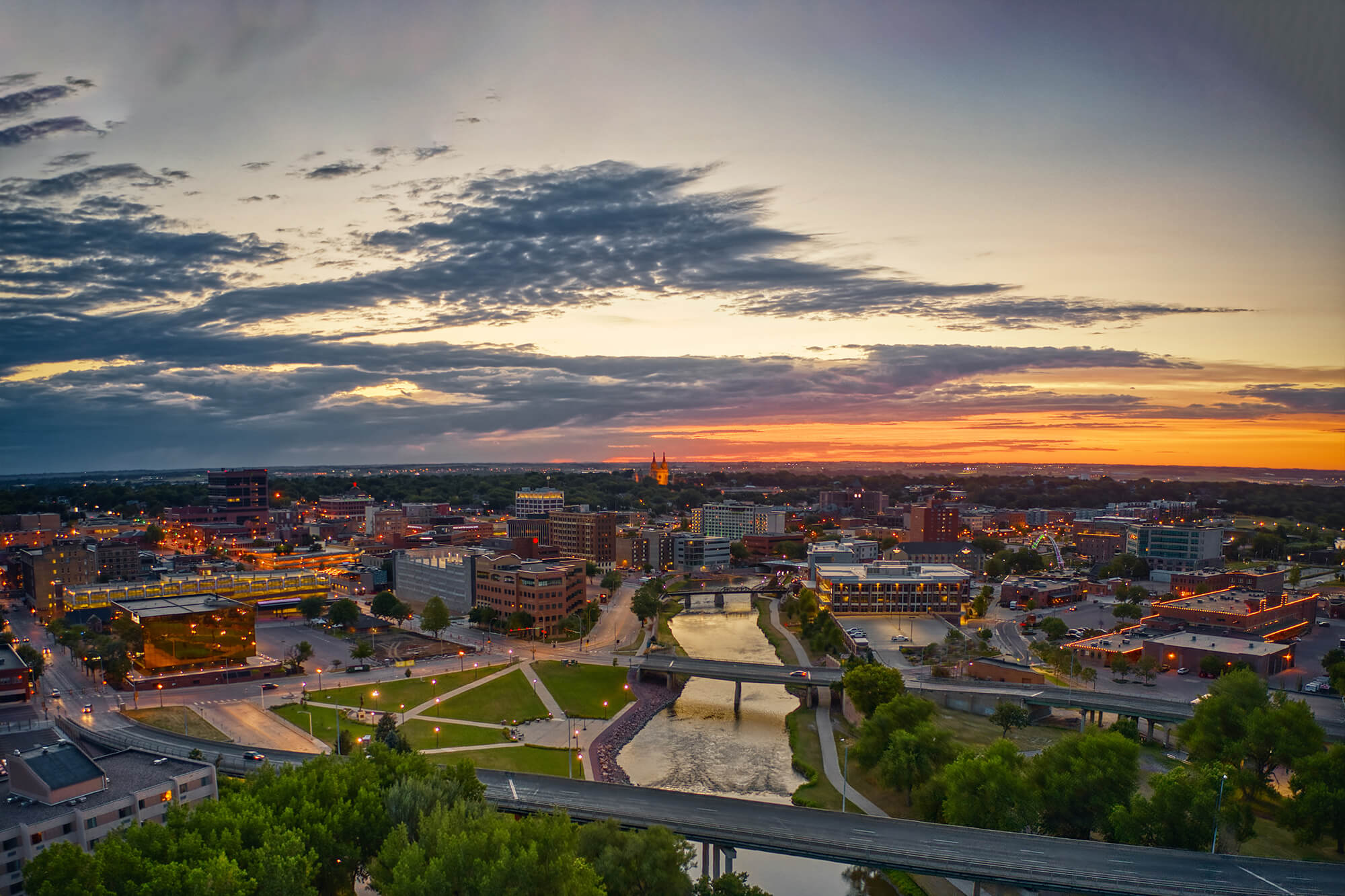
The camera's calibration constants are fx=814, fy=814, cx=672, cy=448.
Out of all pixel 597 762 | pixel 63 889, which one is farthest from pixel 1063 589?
pixel 63 889

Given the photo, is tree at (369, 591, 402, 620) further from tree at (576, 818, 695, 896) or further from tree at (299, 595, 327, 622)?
tree at (576, 818, 695, 896)

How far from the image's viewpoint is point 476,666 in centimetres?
5469

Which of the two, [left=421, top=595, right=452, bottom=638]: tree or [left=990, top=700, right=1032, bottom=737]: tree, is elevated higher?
[left=421, top=595, right=452, bottom=638]: tree

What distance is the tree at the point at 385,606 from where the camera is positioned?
222 ft

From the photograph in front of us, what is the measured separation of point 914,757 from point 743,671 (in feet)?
66.0

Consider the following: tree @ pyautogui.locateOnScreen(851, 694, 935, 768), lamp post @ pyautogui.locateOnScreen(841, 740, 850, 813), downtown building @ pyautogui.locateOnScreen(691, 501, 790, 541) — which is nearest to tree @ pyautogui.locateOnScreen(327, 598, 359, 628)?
lamp post @ pyautogui.locateOnScreen(841, 740, 850, 813)

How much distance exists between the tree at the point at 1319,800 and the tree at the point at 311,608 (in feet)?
221

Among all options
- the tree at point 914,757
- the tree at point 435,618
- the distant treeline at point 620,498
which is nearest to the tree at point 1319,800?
the tree at point 914,757

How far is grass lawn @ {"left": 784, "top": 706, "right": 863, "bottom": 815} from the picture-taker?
113 ft

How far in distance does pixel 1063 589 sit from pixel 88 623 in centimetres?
8816

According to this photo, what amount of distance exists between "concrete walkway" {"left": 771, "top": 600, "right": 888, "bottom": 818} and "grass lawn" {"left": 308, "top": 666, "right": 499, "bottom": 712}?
21.6 meters

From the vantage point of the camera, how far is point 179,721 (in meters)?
42.2

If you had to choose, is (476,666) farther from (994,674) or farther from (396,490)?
(396,490)

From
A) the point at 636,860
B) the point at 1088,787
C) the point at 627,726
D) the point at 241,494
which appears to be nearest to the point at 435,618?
Answer: the point at 627,726
